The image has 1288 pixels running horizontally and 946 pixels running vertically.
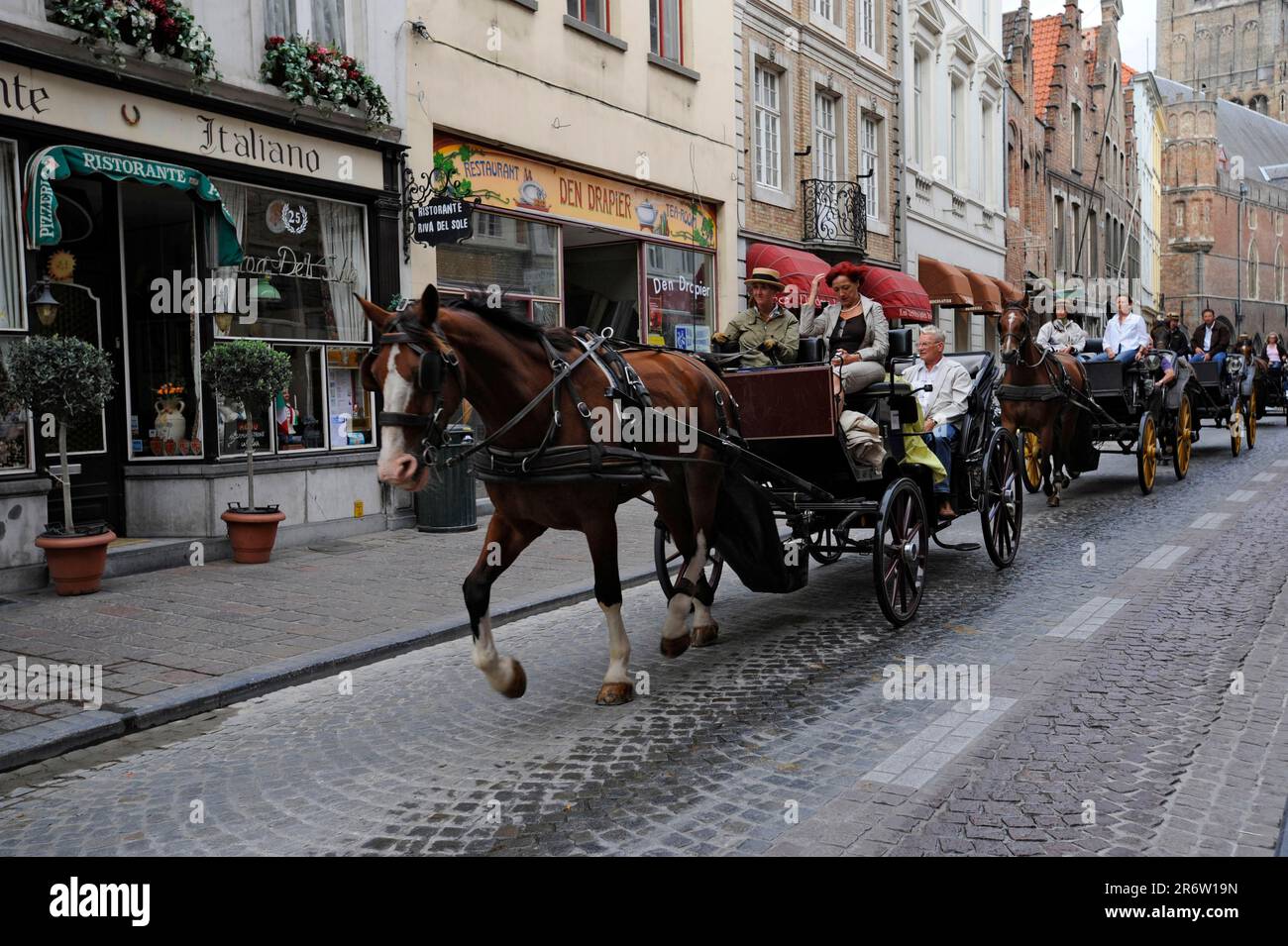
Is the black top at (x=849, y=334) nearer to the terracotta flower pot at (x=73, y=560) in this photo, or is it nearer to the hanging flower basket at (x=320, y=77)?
the terracotta flower pot at (x=73, y=560)

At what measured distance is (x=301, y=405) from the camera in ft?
36.9

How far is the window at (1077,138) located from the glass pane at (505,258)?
3215cm

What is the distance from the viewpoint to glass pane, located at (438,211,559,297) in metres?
12.9

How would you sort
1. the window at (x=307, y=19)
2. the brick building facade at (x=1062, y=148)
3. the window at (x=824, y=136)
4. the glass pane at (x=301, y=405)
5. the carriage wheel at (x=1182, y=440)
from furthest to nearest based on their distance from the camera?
the brick building facade at (x=1062, y=148) → the window at (x=824, y=136) → the carriage wheel at (x=1182, y=440) → the glass pane at (x=301, y=405) → the window at (x=307, y=19)

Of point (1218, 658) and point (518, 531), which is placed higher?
point (518, 531)

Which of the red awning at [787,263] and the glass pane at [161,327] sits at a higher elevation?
the red awning at [787,263]

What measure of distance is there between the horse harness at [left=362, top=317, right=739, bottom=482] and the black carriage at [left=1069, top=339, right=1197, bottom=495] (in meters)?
8.14

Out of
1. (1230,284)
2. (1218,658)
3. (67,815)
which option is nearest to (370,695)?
(67,815)

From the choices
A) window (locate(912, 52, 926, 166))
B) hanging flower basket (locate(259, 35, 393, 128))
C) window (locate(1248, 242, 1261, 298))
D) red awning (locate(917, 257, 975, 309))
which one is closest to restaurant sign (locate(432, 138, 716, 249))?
hanging flower basket (locate(259, 35, 393, 128))

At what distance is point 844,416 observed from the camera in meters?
6.79

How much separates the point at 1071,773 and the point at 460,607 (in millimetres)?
4506

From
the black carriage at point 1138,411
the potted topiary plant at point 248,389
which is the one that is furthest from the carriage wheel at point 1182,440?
the potted topiary plant at point 248,389

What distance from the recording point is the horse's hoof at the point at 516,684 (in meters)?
5.08
